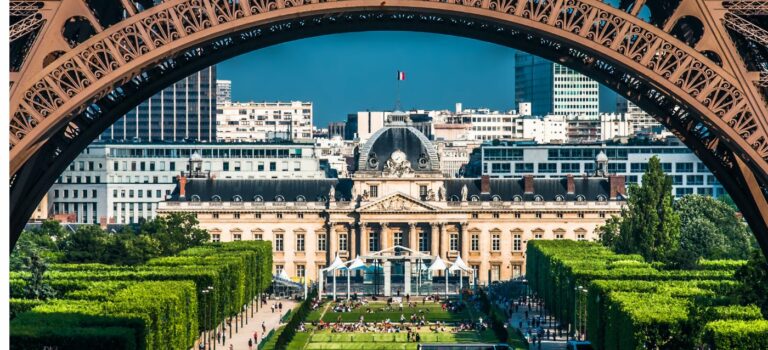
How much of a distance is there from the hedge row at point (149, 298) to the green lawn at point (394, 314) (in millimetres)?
6703

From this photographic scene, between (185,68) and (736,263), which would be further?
(736,263)

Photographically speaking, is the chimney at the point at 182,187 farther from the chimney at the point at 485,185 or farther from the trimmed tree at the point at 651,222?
the trimmed tree at the point at 651,222

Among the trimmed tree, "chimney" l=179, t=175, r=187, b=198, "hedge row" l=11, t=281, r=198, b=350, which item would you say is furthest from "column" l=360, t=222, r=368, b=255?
"hedge row" l=11, t=281, r=198, b=350

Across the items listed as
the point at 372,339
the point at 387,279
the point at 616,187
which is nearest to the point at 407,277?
the point at 387,279

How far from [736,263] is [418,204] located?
57720mm

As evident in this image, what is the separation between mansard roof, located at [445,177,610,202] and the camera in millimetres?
180375

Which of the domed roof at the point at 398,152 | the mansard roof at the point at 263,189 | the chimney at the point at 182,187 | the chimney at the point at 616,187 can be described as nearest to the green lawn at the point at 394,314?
the domed roof at the point at 398,152

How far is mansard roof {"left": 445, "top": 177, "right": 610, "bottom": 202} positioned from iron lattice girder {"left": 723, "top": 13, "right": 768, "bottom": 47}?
405ft

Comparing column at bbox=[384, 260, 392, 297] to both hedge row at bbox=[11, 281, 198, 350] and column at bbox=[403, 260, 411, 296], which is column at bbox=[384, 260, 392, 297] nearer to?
column at bbox=[403, 260, 411, 296]

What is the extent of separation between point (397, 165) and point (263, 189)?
1304 cm

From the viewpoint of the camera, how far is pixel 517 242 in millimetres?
180250

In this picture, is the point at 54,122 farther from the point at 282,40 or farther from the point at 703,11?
the point at 703,11

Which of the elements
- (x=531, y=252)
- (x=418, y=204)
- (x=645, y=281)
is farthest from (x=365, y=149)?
(x=645, y=281)

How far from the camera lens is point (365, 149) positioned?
179 meters
